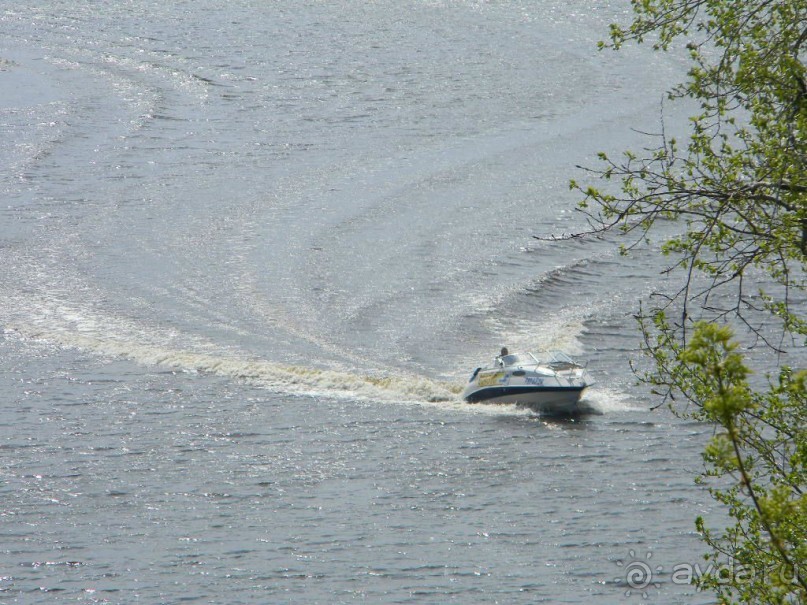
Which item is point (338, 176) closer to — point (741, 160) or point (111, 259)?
point (111, 259)

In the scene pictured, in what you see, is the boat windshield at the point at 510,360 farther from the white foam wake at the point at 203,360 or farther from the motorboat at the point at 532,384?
the white foam wake at the point at 203,360

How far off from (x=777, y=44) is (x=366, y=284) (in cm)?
3150

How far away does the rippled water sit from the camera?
90.9 feet

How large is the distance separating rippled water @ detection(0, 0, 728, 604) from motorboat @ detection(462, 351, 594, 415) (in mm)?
861

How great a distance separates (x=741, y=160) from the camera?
49.1ft

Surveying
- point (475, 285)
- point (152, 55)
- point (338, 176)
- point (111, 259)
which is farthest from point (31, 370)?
point (152, 55)

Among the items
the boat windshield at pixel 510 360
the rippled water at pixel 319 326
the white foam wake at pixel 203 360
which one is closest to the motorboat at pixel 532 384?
the boat windshield at pixel 510 360

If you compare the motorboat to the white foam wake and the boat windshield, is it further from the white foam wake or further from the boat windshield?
the white foam wake

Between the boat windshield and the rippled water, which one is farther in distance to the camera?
the boat windshield

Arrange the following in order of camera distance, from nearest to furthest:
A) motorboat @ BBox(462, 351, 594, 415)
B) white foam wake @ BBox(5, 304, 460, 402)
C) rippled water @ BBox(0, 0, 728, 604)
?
1. rippled water @ BBox(0, 0, 728, 604)
2. motorboat @ BBox(462, 351, 594, 415)
3. white foam wake @ BBox(5, 304, 460, 402)

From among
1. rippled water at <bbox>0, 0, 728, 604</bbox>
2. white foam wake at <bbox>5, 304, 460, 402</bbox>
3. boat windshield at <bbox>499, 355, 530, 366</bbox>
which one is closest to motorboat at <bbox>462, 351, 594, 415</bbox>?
boat windshield at <bbox>499, 355, 530, 366</bbox>

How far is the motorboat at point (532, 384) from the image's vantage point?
37.1 meters

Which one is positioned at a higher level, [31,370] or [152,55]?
[152,55]

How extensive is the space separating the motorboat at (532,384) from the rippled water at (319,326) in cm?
86
